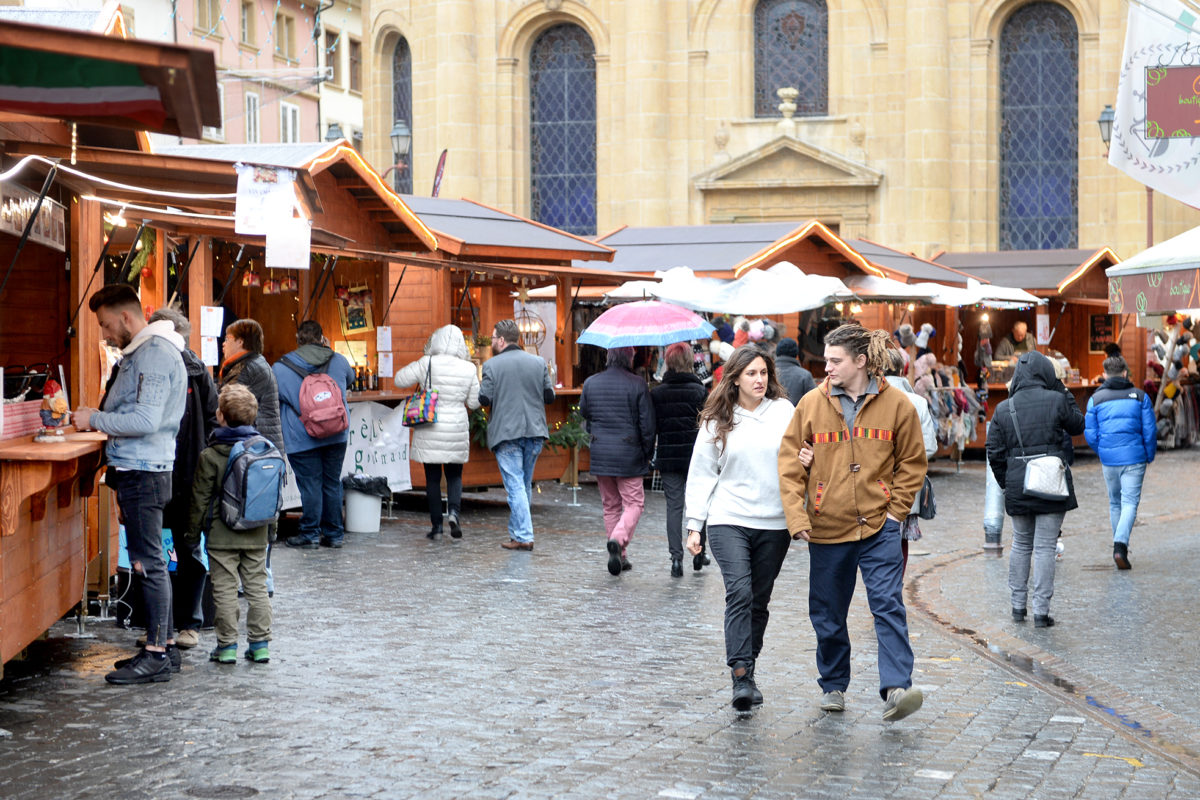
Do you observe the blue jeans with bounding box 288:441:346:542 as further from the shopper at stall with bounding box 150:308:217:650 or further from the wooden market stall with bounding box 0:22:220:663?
the shopper at stall with bounding box 150:308:217:650

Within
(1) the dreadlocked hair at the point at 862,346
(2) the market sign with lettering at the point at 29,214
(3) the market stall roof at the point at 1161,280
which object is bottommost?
(1) the dreadlocked hair at the point at 862,346

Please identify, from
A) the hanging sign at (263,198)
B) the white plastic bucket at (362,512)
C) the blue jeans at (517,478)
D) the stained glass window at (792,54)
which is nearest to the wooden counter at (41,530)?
the hanging sign at (263,198)

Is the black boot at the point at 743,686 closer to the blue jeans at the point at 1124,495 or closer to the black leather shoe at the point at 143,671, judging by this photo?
the black leather shoe at the point at 143,671

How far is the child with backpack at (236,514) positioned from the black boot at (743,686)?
2.50m

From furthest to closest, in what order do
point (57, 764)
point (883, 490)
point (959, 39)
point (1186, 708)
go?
1. point (959, 39)
2. point (1186, 708)
3. point (883, 490)
4. point (57, 764)

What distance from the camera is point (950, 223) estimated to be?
35000 millimetres

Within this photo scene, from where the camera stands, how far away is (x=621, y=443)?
1242 centimetres

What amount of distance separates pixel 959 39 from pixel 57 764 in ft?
102

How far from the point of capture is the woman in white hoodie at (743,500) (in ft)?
25.1

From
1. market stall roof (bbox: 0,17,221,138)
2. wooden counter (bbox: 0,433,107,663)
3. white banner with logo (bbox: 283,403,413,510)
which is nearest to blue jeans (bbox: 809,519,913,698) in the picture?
wooden counter (bbox: 0,433,107,663)

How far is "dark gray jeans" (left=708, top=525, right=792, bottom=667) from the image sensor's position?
7.66 m

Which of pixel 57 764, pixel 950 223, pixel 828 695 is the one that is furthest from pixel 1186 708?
pixel 950 223

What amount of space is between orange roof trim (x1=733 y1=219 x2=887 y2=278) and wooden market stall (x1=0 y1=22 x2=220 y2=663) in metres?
11.5

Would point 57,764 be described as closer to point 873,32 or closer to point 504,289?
point 504,289
